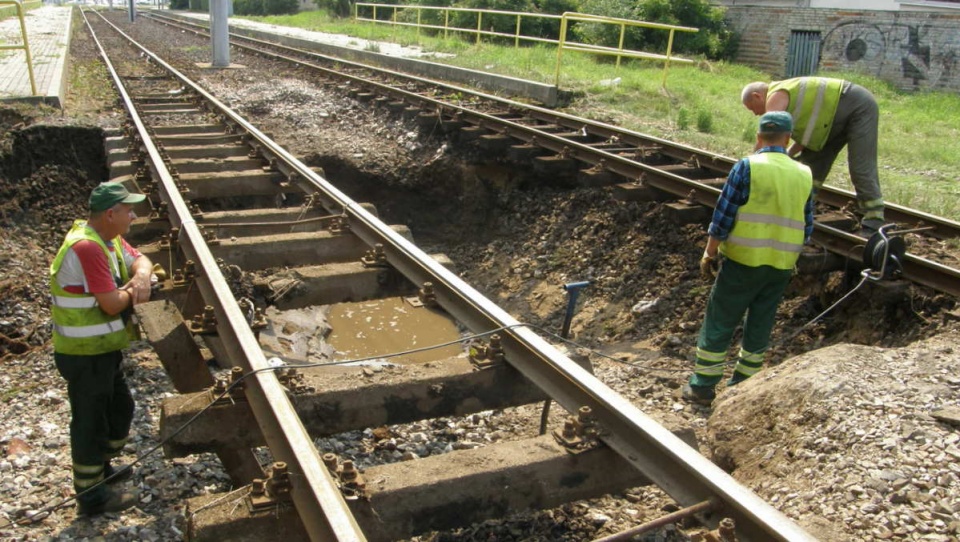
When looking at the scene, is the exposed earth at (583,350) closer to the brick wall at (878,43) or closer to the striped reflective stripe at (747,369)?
the striped reflective stripe at (747,369)

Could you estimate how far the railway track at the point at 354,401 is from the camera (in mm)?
2785

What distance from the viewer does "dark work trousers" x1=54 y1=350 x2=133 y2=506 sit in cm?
365

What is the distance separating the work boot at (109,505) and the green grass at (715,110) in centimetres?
763

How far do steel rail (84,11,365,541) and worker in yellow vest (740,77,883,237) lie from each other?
4.62m

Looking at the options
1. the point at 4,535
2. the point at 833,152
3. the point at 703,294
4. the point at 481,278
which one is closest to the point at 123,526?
the point at 4,535

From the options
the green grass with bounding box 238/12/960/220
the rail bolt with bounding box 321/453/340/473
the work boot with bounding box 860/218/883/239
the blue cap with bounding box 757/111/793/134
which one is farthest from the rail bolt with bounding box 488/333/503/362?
the green grass with bounding box 238/12/960/220

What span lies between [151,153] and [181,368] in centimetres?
416

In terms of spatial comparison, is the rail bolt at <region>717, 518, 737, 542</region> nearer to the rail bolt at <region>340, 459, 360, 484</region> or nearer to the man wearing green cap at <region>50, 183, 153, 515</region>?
the rail bolt at <region>340, 459, 360, 484</region>

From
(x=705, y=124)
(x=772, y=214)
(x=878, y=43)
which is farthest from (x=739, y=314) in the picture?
(x=878, y=43)

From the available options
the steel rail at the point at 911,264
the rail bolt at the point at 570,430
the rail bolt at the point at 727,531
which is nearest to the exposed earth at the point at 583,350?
the steel rail at the point at 911,264

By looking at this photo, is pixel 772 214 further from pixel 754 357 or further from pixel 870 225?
pixel 870 225

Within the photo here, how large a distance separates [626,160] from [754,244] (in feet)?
11.2

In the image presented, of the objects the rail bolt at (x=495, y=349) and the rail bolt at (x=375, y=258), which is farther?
the rail bolt at (x=375, y=258)

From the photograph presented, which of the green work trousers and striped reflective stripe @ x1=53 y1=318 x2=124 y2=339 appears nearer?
striped reflective stripe @ x1=53 y1=318 x2=124 y2=339
